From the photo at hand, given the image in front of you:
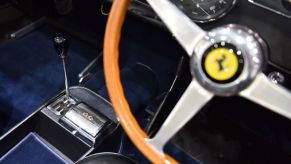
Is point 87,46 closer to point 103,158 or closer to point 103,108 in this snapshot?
point 103,108

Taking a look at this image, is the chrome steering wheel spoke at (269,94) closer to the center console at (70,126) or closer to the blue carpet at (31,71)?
the center console at (70,126)

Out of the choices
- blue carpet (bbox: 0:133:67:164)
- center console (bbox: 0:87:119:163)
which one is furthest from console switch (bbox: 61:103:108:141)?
blue carpet (bbox: 0:133:67:164)

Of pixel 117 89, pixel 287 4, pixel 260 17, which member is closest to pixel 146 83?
pixel 260 17

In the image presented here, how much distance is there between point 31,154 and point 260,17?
3.38 feet

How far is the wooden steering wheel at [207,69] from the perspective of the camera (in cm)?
62

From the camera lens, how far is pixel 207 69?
0.65 meters

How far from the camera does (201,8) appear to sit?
1139 millimetres

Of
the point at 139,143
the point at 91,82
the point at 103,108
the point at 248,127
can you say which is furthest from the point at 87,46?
the point at 139,143

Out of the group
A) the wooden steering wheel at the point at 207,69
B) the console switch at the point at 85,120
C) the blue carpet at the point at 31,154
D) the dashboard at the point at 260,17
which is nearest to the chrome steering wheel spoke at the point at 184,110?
the wooden steering wheel at the point at 207,69

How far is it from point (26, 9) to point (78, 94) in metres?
0.82

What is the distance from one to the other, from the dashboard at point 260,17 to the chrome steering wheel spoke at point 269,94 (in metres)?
0.42

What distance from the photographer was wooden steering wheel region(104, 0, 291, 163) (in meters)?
0.62

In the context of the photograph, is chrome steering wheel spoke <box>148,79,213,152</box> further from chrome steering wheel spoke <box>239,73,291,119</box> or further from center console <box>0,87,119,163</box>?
center console <box>0,87,119,163</box>

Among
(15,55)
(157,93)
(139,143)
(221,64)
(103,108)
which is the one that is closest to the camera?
(221,64)
